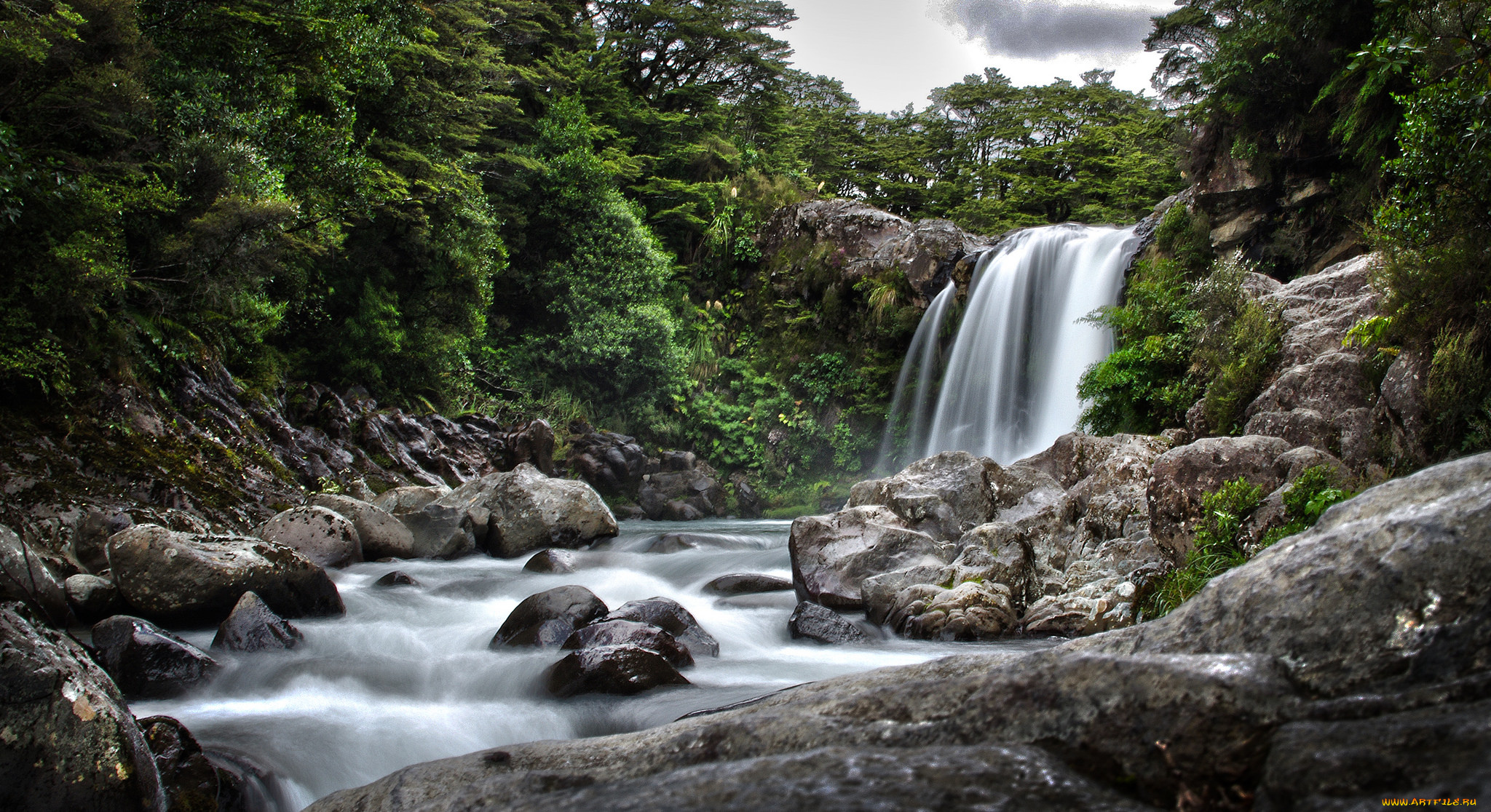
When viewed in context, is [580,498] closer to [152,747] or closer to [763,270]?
[152,747]

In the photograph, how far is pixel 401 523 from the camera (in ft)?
34.9

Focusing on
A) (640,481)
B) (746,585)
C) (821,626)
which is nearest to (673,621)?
(821,626)

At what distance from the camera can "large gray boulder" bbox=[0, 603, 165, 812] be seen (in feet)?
9.82

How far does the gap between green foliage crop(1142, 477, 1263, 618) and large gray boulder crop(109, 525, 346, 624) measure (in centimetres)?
740

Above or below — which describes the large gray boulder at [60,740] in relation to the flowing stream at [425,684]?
above

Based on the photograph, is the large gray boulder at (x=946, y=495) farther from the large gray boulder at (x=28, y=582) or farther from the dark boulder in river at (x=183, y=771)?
the large gray boulder at (x=28, y=582)

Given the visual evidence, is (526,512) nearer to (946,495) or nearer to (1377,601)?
(946,495)

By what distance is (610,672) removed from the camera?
5484mm

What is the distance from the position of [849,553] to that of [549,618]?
323 centimetres

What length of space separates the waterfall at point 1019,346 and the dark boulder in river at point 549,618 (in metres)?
10.7

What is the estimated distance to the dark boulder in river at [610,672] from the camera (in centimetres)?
547

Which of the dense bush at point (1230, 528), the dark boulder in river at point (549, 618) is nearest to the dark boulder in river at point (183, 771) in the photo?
the dark boulder in river at point (549, 618)

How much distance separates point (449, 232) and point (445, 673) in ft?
39.6

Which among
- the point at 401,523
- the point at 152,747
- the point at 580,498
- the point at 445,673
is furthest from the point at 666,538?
the point at 152,747
